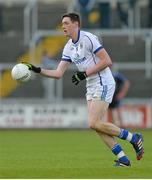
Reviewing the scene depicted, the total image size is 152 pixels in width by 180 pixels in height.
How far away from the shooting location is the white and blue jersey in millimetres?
14484

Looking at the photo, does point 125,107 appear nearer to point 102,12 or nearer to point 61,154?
point 102,12

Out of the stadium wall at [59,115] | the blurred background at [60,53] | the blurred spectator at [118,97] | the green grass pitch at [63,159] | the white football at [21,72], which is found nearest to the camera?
the green grass pitch at [63,159]

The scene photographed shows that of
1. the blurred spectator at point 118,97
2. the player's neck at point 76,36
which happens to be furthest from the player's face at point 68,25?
the blurred spectator at point 118,97

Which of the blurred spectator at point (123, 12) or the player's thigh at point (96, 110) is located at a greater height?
the blurred spectator at point (123, 12)

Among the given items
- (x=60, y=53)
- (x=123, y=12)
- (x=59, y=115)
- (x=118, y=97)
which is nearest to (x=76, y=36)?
(x=118, y=97)

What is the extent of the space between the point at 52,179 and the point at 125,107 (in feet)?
57.4

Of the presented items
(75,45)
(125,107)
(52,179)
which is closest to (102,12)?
(125,107)

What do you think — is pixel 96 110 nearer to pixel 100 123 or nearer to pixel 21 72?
pixel 100 123

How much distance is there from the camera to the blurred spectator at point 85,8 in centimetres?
3312

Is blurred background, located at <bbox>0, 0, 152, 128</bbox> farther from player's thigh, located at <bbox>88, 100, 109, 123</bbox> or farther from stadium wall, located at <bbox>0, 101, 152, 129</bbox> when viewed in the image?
player's thigh, located at <bbox>88, 100, 109, 123</bbox>

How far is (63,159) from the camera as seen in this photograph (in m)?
16.1

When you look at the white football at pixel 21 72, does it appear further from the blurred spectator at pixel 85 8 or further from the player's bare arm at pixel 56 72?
the blurred spectator at pixel 85 8

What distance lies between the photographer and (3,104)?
2961 centimetres

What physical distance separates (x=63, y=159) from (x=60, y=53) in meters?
17.5
